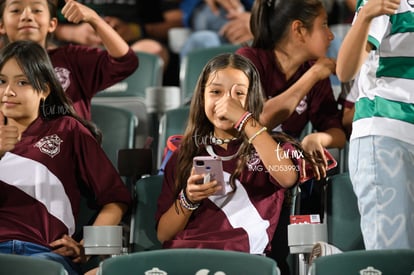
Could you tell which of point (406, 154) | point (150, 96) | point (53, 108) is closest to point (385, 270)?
point (406, 154)

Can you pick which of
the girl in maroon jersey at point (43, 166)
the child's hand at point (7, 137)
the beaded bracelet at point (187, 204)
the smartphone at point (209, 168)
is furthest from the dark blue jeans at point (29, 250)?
the smartphone at point (209, 168)

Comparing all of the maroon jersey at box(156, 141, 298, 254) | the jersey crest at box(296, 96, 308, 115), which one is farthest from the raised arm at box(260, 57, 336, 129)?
the maroon jersey at box(156, 141, 298, 254)

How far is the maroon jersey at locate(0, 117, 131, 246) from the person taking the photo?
3.27 m

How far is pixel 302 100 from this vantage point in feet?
12.6

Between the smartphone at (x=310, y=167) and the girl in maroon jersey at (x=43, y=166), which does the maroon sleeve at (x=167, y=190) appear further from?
the smartphone at (x=310, y=167)

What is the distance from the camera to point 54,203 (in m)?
3.31

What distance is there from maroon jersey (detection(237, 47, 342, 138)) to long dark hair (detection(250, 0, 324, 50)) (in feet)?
0.18

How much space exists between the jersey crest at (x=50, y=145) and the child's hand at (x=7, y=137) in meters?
A: 0.18

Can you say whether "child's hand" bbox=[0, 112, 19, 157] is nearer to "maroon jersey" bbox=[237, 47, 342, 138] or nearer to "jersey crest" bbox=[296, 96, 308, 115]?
"maroon jersey" bbox=[237, 47, 342, 138]

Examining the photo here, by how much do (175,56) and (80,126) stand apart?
91.3 inches

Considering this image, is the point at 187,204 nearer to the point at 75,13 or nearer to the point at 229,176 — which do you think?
the point at 229,176

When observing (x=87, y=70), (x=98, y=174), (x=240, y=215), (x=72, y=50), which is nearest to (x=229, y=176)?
(x=240, y=215)

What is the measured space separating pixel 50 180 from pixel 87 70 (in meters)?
0.80

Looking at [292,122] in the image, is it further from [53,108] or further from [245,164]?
[53,108]
